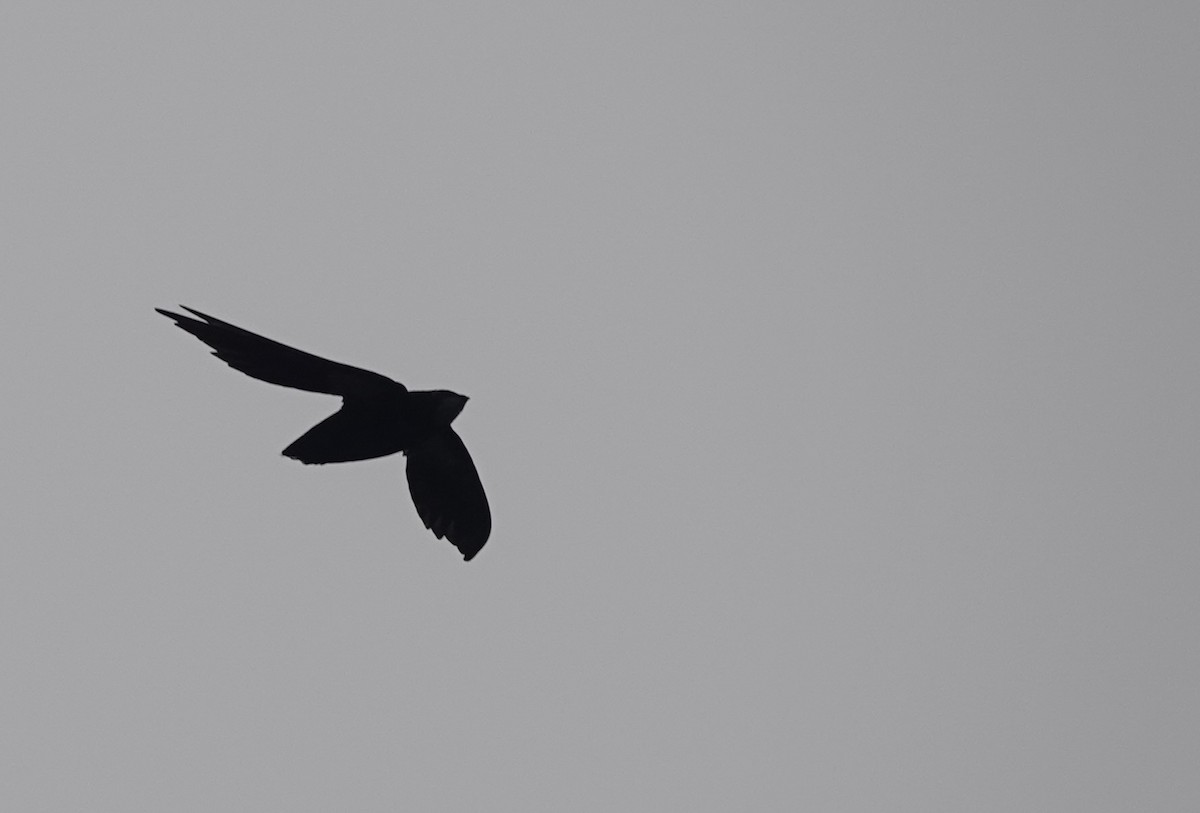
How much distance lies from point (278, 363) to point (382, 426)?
998mm

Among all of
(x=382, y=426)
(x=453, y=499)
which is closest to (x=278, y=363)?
(x=382, y=426)

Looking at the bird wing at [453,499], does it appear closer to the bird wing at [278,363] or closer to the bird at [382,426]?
the bird at [382,426]

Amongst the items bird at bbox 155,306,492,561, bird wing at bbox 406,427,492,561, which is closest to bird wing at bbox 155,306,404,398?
bird at bbox 155,306,492,561

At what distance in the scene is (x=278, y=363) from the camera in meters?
8.86

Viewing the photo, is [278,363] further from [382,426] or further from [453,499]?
[453,499]

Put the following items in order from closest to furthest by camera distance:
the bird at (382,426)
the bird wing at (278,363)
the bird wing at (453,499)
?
1. the bird wing at (278,363)
2. the bird at (382,426)
3. the bird wing at (453,499)

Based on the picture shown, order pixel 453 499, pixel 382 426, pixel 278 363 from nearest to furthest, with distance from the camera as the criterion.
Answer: pixel 278 363
pixel 382 426
pixel 453 499

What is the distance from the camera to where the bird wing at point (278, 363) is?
27.9 ft

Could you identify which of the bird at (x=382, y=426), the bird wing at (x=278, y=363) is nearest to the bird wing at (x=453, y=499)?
the bird at (x=382, y=426)

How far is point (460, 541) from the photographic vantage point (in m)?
10.6

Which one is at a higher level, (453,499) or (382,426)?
(382,426)

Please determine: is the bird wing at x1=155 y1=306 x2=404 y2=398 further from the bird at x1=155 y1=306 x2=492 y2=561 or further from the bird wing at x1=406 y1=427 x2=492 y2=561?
the bird wing at x1=406 y1=427 x2=492 y2=561

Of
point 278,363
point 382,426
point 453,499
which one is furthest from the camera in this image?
point 453,499

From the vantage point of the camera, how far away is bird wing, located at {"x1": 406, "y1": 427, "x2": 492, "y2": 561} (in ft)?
34.4
